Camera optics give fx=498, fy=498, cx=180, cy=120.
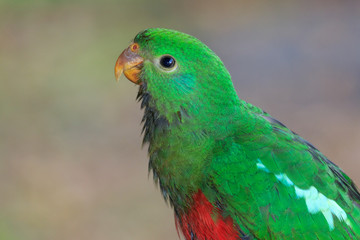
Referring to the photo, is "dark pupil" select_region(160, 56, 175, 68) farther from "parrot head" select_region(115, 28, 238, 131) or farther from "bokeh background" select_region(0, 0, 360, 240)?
"bokeh background" select_region(0, 0, 360, 240)

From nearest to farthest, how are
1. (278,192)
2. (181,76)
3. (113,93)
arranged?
(278,192) < (181,76) < (113,93)

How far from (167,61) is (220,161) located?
0.64 meters

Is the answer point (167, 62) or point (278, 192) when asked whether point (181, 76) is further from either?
point (278, 192)

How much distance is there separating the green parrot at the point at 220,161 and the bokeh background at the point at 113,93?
3.46 meters

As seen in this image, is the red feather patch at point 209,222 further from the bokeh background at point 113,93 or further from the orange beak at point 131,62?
the bokeh background at point 113,93

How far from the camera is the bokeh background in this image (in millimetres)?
6254

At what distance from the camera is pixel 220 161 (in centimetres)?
267

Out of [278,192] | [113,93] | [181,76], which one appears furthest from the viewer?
[113,93]

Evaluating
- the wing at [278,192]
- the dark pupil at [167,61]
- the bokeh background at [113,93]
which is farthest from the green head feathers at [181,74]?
the bokeh background at [113,93]

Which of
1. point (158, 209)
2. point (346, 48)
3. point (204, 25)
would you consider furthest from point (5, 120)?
point (346, 48)

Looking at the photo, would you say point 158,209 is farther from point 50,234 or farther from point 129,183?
point 50,234

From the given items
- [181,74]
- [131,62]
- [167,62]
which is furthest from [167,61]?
[131,62]

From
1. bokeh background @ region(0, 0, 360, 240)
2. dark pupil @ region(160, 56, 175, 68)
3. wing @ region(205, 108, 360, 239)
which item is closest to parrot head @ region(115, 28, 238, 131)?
dark pupil @ region(160, 56, 175, 68)

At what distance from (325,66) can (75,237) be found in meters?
5.69
